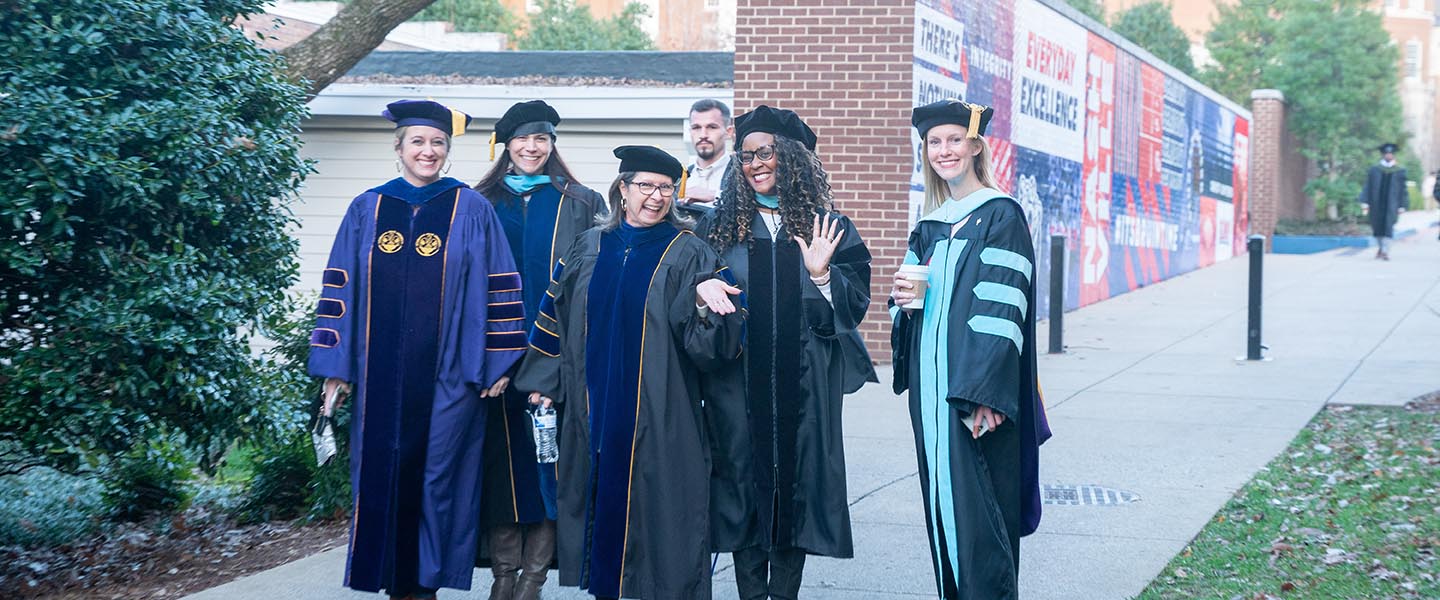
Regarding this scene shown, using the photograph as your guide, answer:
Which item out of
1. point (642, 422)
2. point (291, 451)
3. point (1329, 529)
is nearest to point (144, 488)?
point (291, 451)

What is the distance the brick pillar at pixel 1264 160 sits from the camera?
108 ft

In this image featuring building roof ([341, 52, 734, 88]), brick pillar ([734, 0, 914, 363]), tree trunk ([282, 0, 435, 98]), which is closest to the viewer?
tree trunk ([282, 0, 435, 98])

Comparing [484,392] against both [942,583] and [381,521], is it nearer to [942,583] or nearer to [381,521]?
[381,521]

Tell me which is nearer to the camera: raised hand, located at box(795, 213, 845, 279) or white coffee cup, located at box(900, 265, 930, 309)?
white coffee cup, located at box(900, 265, 930, 309)

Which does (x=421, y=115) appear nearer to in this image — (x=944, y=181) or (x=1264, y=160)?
(x=944, y=181)

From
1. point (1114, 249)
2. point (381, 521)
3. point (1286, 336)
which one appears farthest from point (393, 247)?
point (1114, 249)

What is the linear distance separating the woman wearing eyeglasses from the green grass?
75.9 inches

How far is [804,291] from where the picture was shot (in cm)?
529

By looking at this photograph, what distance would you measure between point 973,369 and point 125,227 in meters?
3.46

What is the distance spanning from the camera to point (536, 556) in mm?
5613

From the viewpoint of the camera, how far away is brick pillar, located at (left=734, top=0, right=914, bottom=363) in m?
12.9

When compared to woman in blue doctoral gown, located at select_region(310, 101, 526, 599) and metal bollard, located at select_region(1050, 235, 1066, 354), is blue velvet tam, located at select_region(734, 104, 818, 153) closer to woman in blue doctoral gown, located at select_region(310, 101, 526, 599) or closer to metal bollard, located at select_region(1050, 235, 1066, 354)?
woman in blue doctoral gown, located at select_region(310, 101, 526, 599)

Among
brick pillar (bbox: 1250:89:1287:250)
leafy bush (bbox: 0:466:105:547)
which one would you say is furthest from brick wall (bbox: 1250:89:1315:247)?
leafy bush (bbox: 0:466:105:547)

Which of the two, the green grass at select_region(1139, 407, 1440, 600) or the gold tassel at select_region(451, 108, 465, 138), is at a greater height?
the gold tassel at select_region(451, 108, 465, 138)
